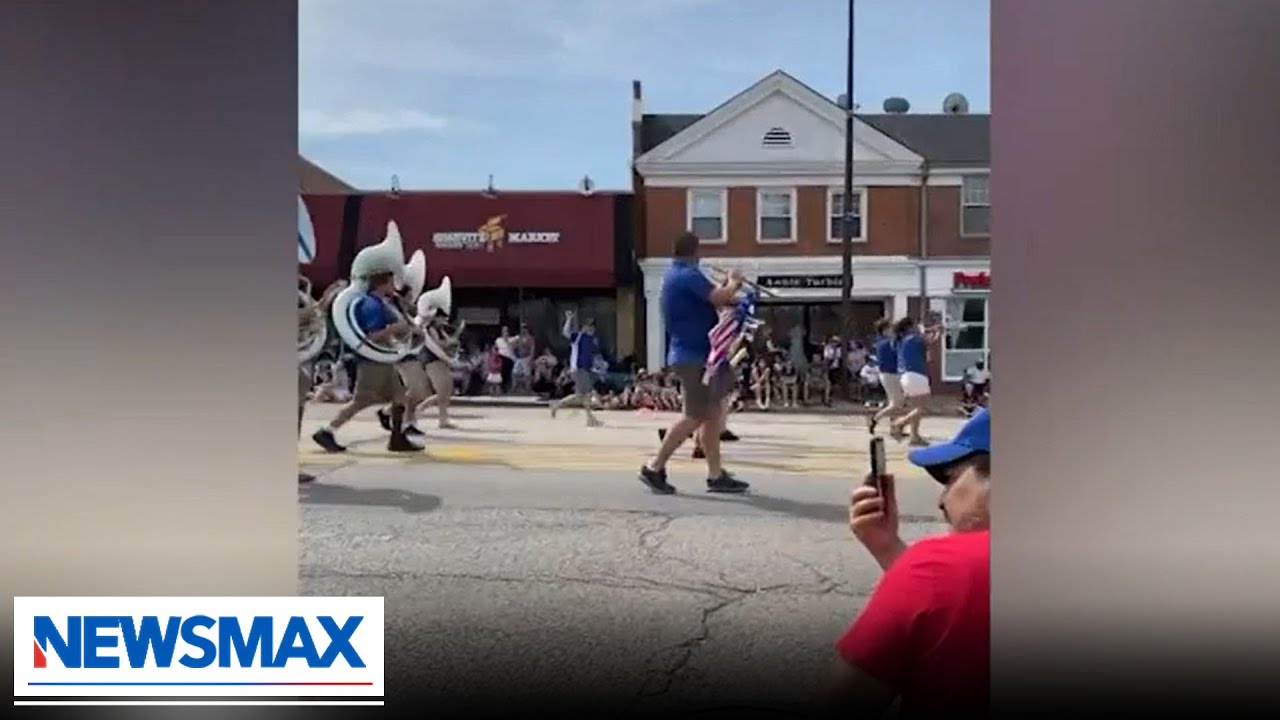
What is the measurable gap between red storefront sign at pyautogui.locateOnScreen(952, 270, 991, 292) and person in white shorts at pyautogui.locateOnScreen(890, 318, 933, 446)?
0.10m

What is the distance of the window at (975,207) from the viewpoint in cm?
178

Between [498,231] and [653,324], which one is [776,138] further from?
[498,231]

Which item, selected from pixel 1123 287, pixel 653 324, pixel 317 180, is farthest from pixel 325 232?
pixel 1123 287

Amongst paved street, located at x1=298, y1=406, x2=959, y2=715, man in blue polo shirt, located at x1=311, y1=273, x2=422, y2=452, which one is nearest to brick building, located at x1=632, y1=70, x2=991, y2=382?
paved street, located at x1=298, y1=406, x2=959, y2=715

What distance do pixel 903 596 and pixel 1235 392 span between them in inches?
31.1

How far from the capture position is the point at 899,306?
185cm

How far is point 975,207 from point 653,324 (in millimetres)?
593

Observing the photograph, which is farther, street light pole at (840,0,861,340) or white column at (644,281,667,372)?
white column at (644,281,667,372)

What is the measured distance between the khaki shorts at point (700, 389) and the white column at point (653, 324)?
0.15 ft

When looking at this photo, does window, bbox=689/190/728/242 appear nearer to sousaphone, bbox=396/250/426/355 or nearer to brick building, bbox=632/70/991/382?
brick building, bbox=632/70/991/382

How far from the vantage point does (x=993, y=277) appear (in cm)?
178

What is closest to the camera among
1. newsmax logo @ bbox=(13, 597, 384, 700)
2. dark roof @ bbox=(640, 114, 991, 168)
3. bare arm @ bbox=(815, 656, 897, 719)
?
bare arm @ bbox=(815, 656, 897, 719)

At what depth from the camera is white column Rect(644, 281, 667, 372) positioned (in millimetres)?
1900

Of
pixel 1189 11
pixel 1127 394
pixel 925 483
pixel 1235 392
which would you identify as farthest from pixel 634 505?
pixel 1189 11
